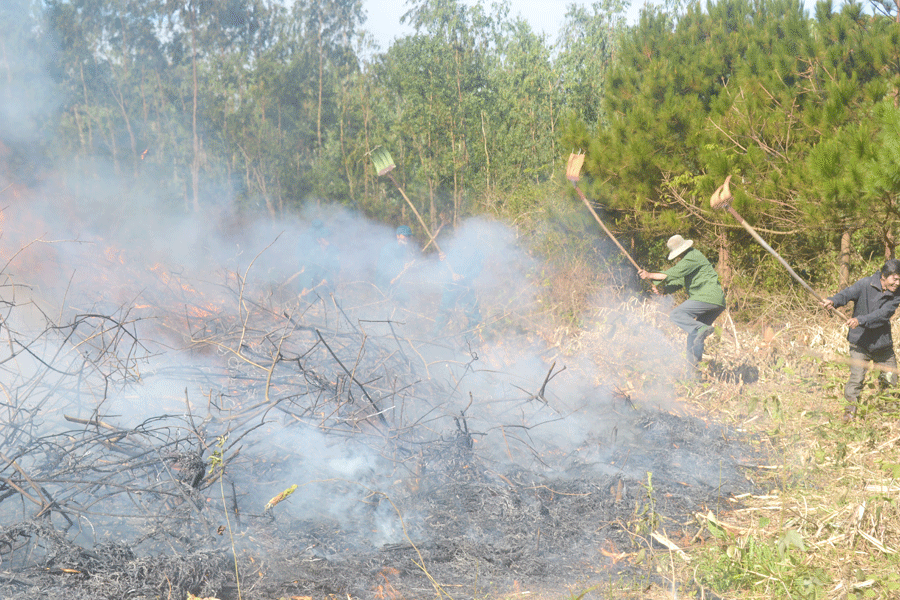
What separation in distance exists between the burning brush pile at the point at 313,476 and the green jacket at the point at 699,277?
1402 millimetres

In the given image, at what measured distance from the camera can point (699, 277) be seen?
6.68m

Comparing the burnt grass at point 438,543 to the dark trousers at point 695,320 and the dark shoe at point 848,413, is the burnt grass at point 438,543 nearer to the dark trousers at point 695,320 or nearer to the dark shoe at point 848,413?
the dark shoe at point 848,413

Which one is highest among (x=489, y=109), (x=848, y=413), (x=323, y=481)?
(x=489, y=109)

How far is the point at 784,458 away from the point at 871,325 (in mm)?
1429

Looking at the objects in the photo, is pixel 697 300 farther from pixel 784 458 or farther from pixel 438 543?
pixel 438 543

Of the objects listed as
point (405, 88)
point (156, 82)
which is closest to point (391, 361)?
point (405, 88)

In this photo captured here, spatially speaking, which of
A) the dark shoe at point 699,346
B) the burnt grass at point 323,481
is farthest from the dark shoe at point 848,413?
the dark shoe at point 699,346

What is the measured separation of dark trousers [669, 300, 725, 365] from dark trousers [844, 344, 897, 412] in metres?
1.51

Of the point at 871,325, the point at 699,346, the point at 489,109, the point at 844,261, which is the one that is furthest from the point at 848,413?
the point at 489,109

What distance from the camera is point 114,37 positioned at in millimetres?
19094

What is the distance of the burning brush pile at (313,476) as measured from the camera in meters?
3.19

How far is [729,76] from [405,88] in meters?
8.64

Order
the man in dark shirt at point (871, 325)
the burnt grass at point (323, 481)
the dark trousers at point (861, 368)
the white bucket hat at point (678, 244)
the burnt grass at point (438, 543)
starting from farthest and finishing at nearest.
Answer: the white bucket hat at point (678, 244) → the dark trousers at point (861, 368) → the man in dark shirt at point (871, 325) → the burnt grass at point (323, 481) → the burnt grass at point (438, 543)

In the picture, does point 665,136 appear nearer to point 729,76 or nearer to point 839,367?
point 729,76
